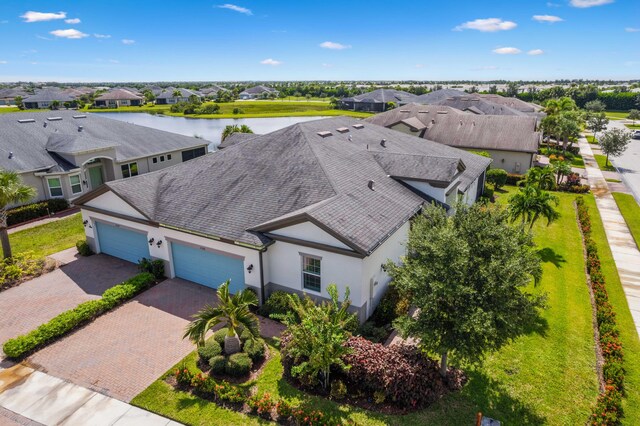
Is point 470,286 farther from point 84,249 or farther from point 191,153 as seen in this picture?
point 191,153

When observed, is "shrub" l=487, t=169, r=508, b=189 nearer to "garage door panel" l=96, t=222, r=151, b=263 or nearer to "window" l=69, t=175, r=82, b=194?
"garage door panel" l=96, t=222, r=151, b=263

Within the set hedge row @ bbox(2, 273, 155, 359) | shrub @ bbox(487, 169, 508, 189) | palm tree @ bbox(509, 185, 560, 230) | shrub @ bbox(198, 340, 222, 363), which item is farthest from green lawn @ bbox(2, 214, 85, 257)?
shrub @ bbox(487, 169, 508, 189)

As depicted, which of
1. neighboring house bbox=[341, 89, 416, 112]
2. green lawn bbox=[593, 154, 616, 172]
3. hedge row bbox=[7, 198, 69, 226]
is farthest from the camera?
neighboring house bbox=[341, 89, 416, 112]

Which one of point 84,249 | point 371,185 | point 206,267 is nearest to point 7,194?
point 84,249

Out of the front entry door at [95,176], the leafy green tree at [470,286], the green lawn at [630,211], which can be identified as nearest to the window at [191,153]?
the front entry door at [95,176]

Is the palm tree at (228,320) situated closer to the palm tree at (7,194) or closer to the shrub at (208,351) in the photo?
the shrub at (208,351)

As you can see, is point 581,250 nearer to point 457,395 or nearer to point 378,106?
point 457,395
